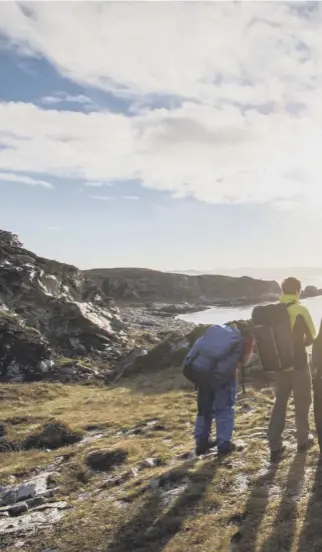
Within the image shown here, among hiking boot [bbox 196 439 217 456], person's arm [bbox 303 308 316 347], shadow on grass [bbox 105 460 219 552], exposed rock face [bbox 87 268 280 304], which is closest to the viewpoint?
shadow on grass [bbox 105 460 219 552]

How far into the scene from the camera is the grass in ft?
22.8

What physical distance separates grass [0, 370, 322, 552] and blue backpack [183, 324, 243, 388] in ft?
5.57

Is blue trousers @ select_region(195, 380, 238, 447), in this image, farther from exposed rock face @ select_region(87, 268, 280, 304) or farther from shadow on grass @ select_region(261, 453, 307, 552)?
exposed rock face @ select_region(87, 268, 280, 304)

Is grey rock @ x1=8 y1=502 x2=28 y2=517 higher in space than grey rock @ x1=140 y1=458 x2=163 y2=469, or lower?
lower

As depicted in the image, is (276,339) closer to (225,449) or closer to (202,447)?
(225,449)

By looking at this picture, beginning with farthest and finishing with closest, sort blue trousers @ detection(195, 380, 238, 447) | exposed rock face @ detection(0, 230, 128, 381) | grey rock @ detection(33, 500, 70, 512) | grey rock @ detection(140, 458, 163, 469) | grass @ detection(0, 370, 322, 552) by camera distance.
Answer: exposed rock face @ detection(0, 230, 128, 381) → grey rock @ detection(140, 458, 163, 469) → blue trousers @ detection(195, 380, 238, 447) → grey rock @ detection(33, 500, 70, 512) → grass @ detection(0, 370, 322, 552)

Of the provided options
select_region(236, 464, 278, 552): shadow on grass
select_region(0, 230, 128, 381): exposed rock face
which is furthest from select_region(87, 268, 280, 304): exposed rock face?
select_region(236, 464, 278, 552): shadow on grass

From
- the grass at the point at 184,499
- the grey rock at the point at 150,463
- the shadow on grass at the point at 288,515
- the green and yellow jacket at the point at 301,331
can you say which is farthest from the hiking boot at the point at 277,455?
the grey rock at the point at 150,463

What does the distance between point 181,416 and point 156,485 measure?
307 inches

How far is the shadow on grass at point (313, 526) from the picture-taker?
6.32 metres

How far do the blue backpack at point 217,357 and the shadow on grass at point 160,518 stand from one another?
6.30 feet

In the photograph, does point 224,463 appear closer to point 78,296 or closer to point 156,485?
point 156,485

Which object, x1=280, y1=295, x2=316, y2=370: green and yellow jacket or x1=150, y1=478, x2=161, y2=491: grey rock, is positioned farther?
x1=280, y1=295, x2=316, y2=370: green and yellow jacket

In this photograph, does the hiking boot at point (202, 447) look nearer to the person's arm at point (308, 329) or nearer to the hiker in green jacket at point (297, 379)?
the hiker in green jacket at point (297, 379)
